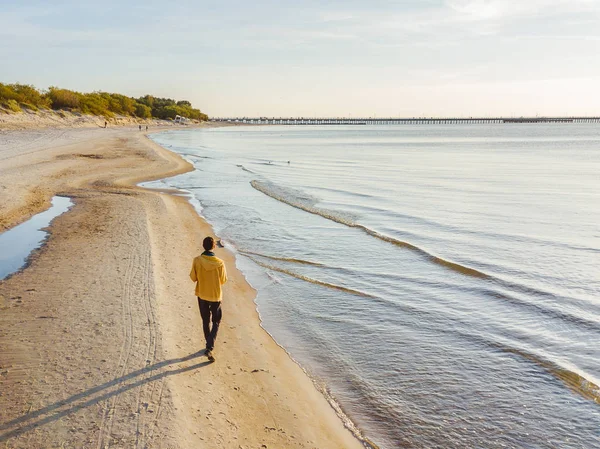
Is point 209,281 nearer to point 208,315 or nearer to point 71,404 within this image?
point 208,315

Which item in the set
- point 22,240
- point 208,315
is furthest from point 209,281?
point 22,240

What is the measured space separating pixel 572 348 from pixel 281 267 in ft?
23.2

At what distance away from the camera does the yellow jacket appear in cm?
734

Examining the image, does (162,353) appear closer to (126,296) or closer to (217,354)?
(217,354)

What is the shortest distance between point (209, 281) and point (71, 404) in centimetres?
233

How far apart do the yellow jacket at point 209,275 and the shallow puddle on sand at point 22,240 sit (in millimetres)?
5924

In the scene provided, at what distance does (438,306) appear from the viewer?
10.9m

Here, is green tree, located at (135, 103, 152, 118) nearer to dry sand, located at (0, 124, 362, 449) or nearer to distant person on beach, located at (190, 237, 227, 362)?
dry sand, located at (0, 124, 362, 449)

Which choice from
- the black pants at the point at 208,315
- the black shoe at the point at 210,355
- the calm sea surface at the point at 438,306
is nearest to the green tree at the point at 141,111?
the calm sea surface at the point at 438,306

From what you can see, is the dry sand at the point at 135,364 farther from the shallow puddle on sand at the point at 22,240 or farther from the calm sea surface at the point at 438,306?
the calm sea surface at the point at 438,306

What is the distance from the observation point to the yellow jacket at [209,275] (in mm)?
7340

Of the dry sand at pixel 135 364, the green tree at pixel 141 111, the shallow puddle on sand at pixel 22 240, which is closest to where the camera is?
the dry sand at pixel 135 364

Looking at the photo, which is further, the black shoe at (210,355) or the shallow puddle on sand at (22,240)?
the shallow puddle on sand at (22,240)

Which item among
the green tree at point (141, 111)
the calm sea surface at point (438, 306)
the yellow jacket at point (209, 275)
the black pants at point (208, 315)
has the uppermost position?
the green tree at point (141, 111)
